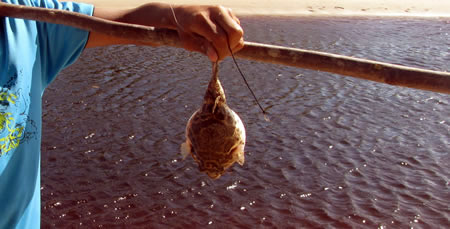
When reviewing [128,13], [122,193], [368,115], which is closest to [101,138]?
[122,193]

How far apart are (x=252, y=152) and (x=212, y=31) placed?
18.6ft

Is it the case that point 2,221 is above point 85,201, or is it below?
above

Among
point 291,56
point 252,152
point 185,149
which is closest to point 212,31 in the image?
point 291,56

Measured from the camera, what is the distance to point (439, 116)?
8.74 meters

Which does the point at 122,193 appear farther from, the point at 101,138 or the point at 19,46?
the point at 19,46

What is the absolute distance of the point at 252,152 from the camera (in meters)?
7.37

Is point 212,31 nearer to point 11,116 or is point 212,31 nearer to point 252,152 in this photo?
point 11,116

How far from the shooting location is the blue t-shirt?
205 cm

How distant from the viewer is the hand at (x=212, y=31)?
1795 millimetres

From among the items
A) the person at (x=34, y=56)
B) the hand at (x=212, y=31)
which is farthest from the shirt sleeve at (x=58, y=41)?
the hand at (x=212, y=31)

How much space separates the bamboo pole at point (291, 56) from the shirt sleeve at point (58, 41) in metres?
0.24

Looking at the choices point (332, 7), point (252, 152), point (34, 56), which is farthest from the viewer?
point (332, 7)

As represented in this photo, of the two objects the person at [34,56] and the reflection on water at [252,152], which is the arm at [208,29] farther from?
the reflection on water at [252,152]

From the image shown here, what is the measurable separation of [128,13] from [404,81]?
4.53 feet
